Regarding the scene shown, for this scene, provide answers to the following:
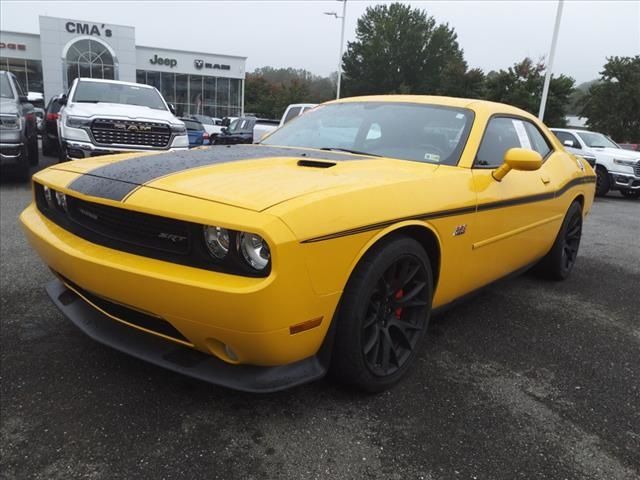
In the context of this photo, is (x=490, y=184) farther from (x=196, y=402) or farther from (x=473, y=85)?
(x=473, y=85)

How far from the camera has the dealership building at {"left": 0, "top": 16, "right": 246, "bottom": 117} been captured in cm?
3195

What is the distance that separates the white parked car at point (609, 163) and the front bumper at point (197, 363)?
38.2 ft

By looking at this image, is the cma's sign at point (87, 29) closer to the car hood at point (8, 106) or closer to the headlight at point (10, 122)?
the car hood at point (8, 106)

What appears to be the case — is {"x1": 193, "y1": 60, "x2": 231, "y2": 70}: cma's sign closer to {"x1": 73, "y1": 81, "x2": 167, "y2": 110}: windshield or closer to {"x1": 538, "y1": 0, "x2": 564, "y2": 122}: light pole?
{"x1": 538, "y1": 0, "x2": 564, "y2": 122}: light pole

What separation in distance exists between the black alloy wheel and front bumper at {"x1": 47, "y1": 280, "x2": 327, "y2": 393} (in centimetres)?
30

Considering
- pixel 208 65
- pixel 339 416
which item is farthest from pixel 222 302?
pixel 208 65

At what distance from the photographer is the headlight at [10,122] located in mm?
7225

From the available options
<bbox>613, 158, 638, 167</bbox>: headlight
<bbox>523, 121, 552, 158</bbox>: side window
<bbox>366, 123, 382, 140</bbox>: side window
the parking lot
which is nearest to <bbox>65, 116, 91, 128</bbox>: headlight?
the parking lot

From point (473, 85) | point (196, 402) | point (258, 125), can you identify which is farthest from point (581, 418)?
point (473, 85)

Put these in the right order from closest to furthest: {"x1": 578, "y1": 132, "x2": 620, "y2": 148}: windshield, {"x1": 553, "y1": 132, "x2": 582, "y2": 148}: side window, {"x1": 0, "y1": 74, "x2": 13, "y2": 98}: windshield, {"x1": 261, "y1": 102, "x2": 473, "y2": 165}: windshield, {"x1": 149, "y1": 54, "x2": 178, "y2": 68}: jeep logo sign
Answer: {"x1": 261, "y1": 102, "x2": 473, "y2": 165}: windshield → {"x1": 0, "y1": 74, "x2": 13, "y2": 98}: windshield → {"x1": 553, "y1": 132, "x2": 582, "y2": 148}: side window → {"x1": 578, "y1": 132, "x2": 620, "y2": 148}: windshield → {"x1": 149, "y1": 54, "x2": 178, "y2": 68}: jeep logo sign

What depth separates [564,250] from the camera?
4.30 m

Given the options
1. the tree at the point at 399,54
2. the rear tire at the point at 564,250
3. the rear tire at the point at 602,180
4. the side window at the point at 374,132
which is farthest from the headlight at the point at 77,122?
the tree at the point at 399,54

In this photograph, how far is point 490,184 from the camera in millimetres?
2891

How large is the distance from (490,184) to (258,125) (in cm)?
1061
